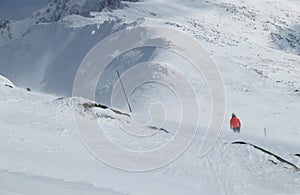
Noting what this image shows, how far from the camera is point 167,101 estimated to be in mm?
36469

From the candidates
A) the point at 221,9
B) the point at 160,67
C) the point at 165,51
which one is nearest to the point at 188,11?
the point at 221,9

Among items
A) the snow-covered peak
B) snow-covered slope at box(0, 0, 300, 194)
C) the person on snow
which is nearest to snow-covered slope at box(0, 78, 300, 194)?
snow-covered slope at box(0, 0, 300, 194)

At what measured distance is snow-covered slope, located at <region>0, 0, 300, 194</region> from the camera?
31.7 ft

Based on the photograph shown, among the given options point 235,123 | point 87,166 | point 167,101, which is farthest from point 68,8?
point 87,166

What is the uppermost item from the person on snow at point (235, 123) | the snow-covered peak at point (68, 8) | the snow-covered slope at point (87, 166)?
the snow-covered peak at point (68, 8)

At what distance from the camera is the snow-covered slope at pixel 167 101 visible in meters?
9.65

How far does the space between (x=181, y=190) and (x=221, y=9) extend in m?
74.6

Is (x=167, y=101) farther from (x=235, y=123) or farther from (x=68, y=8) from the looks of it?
(x=68, y=8)

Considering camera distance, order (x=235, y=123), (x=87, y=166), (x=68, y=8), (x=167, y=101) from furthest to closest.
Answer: (x=68, y=8)
(x=167, y=101)
(x=235, y=123)
(x=87, y=166)

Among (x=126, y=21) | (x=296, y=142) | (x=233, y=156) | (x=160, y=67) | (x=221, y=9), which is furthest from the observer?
(x=221, y=9)

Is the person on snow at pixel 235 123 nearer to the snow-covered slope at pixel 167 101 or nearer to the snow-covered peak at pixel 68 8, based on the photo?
the snow-covered slope at pixel 167 101

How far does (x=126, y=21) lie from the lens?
63.1 m

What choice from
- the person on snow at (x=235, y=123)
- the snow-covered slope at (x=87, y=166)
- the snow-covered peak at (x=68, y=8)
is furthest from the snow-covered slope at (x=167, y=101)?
the snow-covered peak at (x=68, y=8)

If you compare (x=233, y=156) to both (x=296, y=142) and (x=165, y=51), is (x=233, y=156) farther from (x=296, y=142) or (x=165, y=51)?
(x=165, y=51)
